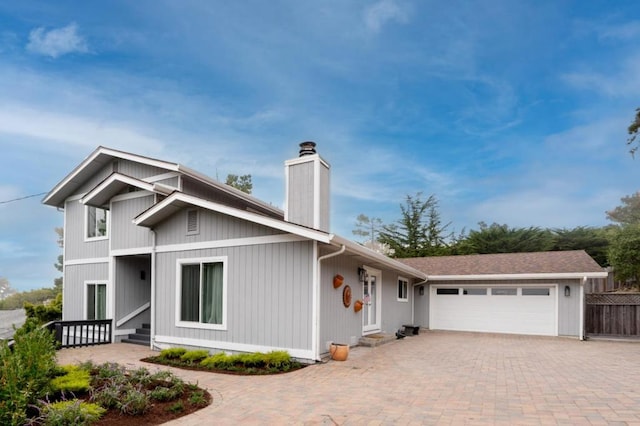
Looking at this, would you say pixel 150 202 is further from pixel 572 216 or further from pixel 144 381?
pixel 572 216

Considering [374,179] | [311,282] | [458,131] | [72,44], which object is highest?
[72,44]

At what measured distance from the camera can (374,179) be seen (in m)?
20.2

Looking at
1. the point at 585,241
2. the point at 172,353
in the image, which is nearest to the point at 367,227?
the point at 585,241

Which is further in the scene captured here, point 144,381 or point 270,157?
point 270,157

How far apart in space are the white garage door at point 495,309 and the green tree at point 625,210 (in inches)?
1028

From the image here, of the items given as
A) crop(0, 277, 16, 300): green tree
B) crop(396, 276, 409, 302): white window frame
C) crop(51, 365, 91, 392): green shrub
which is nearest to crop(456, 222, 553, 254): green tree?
crop(396, 276, 409, 302): white window frame

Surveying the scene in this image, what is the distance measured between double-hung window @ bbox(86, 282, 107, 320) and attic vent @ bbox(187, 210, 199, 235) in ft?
15.7

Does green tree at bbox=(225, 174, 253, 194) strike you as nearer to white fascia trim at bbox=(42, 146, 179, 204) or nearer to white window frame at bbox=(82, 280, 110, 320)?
white fascia trim at bbox=(42, 146, 179, 204)

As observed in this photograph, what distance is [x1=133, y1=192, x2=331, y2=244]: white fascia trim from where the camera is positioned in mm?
7246

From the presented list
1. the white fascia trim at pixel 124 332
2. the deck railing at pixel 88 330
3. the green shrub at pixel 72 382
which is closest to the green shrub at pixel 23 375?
the green shrub at pixel 72 382

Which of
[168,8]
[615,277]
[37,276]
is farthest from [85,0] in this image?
[615,277]

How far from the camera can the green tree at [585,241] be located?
22891 mm

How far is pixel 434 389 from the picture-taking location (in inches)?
231

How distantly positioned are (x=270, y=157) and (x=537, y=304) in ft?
40.9
